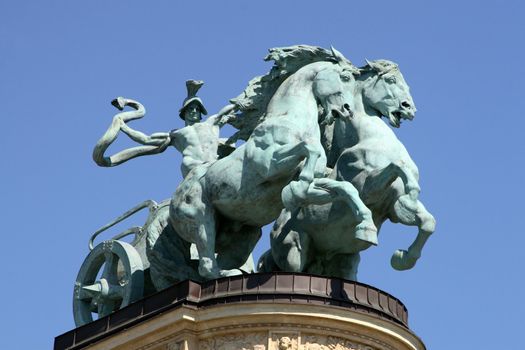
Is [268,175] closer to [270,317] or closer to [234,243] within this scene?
[234,243]

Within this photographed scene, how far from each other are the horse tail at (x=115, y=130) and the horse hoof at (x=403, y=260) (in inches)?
281

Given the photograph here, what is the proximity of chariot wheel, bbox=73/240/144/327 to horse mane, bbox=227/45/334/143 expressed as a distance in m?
3.37

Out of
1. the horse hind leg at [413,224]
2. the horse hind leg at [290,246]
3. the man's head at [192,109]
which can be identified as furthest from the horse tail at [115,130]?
the horse hind leg at [413,224]

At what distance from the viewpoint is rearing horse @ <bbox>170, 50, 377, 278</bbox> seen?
35000 millimetres

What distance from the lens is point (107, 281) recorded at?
126 feet

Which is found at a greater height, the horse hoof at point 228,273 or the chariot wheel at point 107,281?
the chariot wheel at point 107,281

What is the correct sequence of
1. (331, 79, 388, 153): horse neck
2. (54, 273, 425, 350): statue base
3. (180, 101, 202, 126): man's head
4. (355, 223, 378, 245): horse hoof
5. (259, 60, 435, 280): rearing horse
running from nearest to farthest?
(54, 273, 425, 350): statue base → (355, 223, 378, 245): horse hoof → (259, 60, 435, 280): rearing horse → (331, 79, 388, 153): horse neck → (180, 101, 202, 126): man's head

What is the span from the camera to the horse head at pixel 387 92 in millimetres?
37219

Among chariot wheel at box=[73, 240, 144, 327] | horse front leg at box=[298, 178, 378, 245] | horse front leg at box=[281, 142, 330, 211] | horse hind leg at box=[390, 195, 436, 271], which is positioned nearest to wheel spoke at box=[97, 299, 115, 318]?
chariot wheel at box=[73, 240, 144, 327]

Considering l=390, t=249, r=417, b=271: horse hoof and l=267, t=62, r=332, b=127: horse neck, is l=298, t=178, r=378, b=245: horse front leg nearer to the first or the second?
l=390, t=249, r=417, b=271: horse hoof

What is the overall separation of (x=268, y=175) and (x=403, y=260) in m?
2.97

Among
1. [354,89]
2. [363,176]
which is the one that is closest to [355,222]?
[363,176]

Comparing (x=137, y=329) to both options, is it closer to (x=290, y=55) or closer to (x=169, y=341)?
(x=169, y=341)

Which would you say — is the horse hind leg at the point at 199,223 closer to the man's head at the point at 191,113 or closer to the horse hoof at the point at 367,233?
the horse hoof at the point at 367,233
